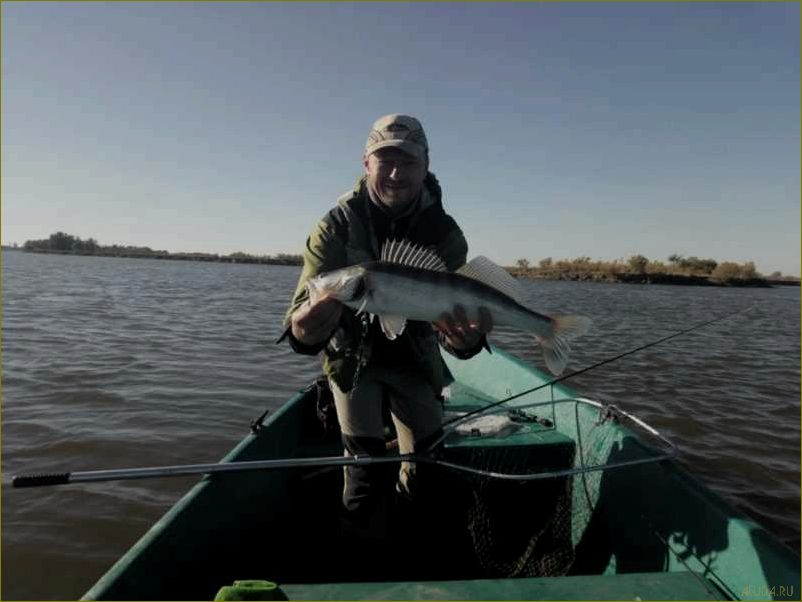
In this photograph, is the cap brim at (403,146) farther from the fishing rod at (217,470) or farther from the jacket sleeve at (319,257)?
the fishing rod at (217,470)

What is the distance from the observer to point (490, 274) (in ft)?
12.8

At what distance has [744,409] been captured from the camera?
1027 cm

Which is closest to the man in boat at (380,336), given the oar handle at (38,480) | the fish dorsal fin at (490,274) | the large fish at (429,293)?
the large fish at (429,293)

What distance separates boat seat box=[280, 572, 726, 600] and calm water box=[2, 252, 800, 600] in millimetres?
3306

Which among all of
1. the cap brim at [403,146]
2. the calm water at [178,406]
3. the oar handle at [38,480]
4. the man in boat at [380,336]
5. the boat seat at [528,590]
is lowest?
the calm water at [178,406]

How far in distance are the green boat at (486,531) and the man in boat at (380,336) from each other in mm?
334

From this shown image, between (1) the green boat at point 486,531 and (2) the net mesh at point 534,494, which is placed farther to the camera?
(2) the net mesh at point 534,494

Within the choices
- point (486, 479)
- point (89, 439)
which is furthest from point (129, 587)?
point (89, 439)

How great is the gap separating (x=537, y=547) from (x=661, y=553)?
1288 millimetres

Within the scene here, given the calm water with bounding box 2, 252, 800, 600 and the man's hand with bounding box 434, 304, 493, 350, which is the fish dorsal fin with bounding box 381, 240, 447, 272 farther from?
the calm water with bounding box 2, 252, 800, 600

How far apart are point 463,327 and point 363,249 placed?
3.29 feet

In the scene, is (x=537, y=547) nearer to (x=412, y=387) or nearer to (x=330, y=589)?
(x=412, y=387)

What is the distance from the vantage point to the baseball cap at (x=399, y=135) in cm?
379

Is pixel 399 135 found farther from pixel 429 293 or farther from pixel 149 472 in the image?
pixel 149 472
